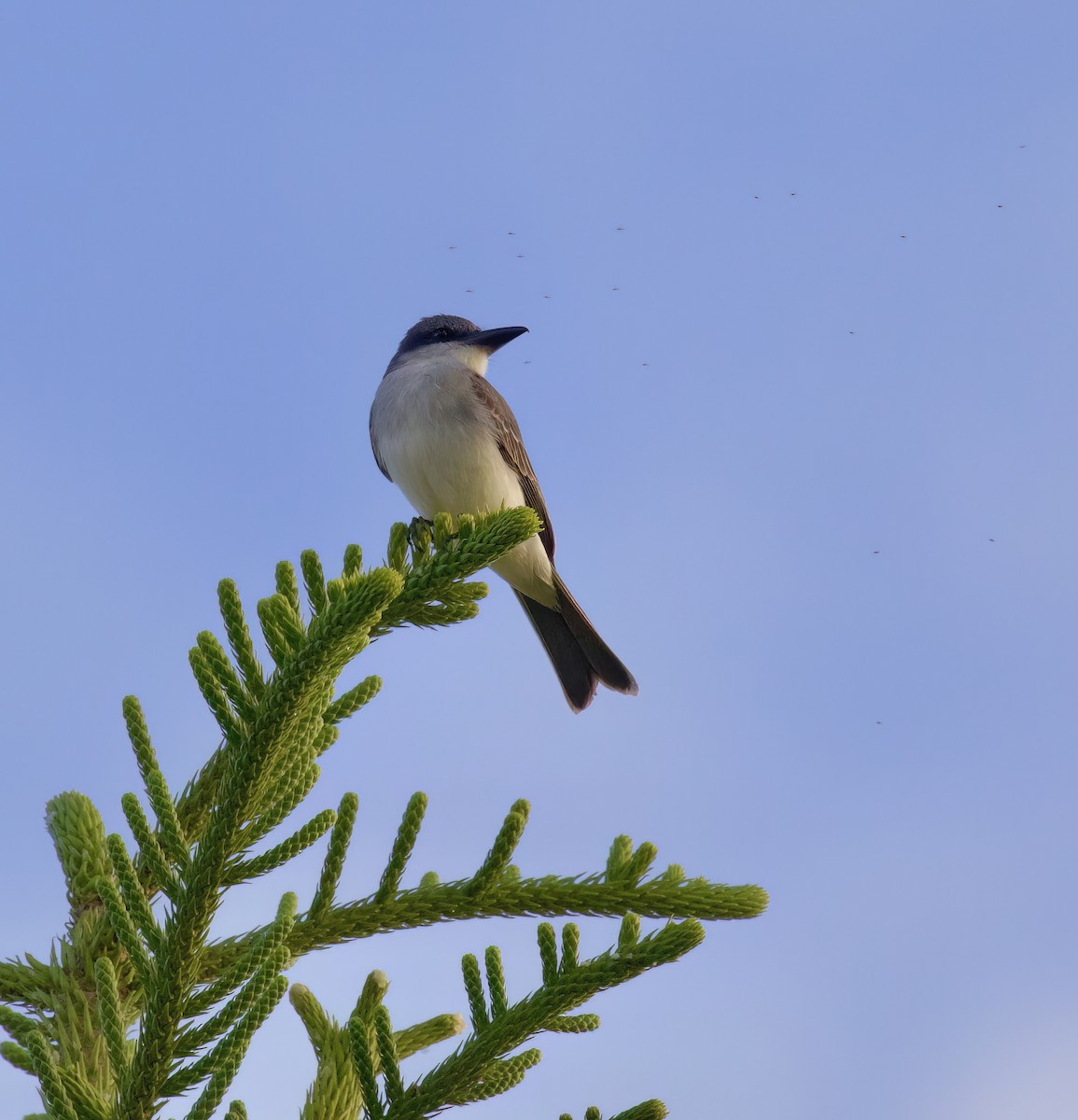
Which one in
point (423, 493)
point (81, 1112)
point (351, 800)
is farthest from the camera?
point (423, 493)

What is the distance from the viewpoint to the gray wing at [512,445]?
692 centimetres

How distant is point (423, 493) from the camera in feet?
21.6

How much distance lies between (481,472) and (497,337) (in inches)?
56.8

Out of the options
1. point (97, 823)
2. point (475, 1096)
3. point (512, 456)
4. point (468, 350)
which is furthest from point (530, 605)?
point (475, 1096)

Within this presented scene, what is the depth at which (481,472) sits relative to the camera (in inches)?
259

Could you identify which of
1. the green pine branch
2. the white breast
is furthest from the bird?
the green pine branch

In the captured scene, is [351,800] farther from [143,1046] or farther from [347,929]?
[143,1046]

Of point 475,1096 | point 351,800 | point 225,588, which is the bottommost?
point 475,1096

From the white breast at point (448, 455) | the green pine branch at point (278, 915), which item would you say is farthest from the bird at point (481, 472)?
the green pine branch at point (278, 915)

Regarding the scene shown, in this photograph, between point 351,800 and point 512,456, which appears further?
point 512,456

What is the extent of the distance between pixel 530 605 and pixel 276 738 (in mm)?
5038

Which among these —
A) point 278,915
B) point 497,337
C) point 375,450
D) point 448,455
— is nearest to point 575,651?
point 448,455

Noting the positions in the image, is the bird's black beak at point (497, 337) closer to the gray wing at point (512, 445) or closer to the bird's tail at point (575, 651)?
the gray wing at point (512, 445)

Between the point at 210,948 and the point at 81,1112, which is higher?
the point at 210,948
